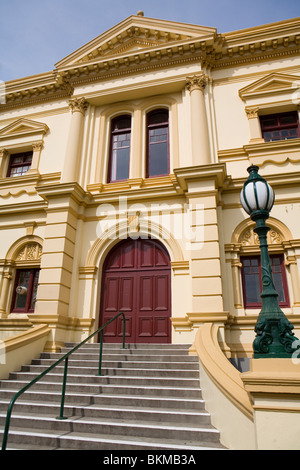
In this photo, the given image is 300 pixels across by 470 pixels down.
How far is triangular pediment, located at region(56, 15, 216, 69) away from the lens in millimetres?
11634

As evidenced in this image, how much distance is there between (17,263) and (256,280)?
7.89m

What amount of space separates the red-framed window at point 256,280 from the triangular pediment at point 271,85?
5.68 meters

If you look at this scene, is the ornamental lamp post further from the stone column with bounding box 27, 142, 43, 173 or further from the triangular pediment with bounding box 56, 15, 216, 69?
the triangular pediment with bounding box 56, 15, 216, 69

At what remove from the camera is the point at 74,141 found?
11.1m

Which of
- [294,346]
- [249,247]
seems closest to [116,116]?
[249,247]

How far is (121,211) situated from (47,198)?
7.99ft

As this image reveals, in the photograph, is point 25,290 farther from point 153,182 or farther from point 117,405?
point 117,405

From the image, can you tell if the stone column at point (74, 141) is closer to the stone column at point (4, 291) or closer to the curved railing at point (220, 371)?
the stone column at point (4, 291)

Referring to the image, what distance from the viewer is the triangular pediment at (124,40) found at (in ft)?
38.2

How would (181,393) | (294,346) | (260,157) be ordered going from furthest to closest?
(260,157) < (181,393) < (294,346)

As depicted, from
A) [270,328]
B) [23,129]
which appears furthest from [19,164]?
[270,328]
